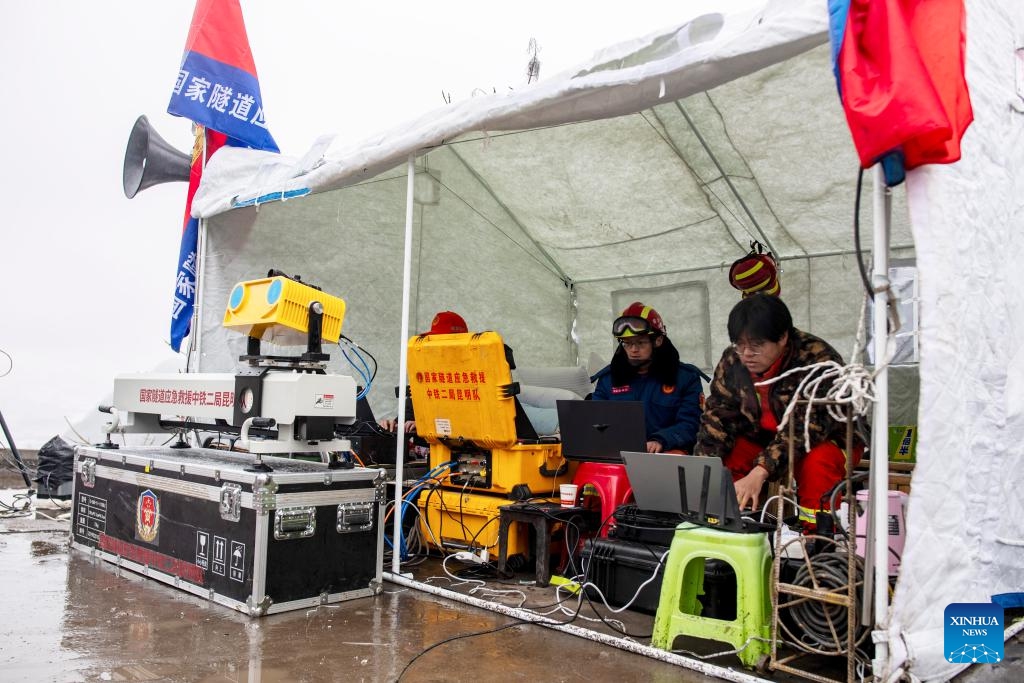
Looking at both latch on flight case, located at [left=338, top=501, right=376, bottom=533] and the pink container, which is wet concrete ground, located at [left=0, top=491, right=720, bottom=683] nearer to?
latch on flight case, located at [left=338, top=501, right=376, bottom=533]

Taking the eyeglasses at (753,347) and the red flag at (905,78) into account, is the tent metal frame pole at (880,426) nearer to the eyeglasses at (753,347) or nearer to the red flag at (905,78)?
the red flag at (905,78)

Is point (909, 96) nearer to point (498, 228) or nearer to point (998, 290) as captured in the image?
point (998, 290)

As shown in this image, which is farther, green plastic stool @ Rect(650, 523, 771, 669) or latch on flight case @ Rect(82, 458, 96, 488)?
latch on flight case @ Rect(82, 458, 96, 488)

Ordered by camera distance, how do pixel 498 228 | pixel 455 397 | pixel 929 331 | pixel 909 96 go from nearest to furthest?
pixel 909 96
pixel 929 331
pixel 455 397
pixel 498 228

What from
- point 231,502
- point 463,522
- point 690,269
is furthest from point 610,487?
point 690,269

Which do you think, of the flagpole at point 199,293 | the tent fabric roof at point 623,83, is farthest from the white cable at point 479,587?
the flagpole at point 199,293

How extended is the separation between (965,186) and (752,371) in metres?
1.36

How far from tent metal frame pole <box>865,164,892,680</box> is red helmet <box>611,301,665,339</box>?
2066 millimetres

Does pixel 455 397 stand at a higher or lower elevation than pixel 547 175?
lower

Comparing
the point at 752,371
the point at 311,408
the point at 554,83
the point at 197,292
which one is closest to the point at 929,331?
the point at 752,371

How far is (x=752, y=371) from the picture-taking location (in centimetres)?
360

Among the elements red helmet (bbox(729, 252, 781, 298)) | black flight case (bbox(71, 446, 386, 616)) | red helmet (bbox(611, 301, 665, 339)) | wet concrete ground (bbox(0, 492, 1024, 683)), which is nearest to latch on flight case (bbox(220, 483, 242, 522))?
black flight case (bbox(71, 446, 386, 616))

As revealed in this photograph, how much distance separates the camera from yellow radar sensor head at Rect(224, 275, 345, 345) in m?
3.23

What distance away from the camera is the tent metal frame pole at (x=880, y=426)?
2283mm
